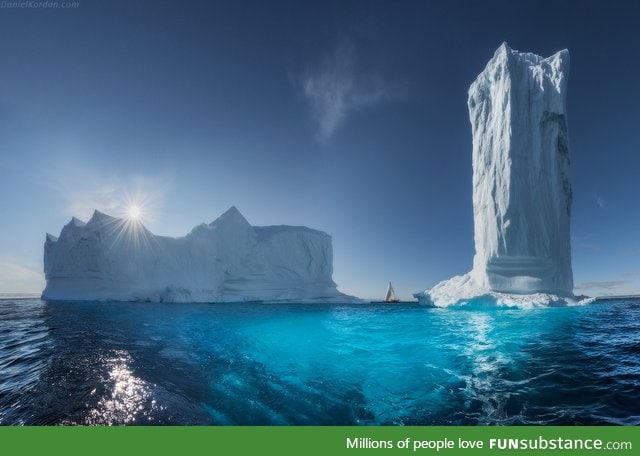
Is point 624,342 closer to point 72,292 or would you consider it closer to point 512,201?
point 512,201

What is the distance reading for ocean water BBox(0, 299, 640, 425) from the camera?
14.7 ft

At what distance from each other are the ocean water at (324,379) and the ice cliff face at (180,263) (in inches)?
1276

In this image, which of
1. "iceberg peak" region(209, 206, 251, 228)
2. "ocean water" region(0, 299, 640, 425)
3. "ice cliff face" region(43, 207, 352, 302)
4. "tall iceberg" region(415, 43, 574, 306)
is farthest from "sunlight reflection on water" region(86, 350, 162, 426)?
"iceberg peak" region(209, 206, 251, 228)

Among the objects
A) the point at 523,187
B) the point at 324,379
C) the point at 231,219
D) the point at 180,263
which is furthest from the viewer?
the point at 231,219

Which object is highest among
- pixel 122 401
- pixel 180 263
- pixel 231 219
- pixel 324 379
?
pixel 231 219

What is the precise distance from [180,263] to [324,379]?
134 ft

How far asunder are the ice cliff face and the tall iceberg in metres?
27.5

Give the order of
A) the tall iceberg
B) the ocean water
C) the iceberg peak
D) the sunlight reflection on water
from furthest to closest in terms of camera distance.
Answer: the iceberg peak → the tall iceberg → the ocean water → the sunlight reflection on water

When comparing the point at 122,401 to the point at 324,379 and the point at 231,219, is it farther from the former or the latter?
the point at 231,219

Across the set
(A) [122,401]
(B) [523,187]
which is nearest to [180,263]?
(A) [122,401]

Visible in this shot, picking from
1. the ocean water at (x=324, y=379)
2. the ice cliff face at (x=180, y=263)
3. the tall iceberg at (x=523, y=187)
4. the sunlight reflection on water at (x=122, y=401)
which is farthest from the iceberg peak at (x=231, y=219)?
the sunlight reflection on water at (x=122, y=401)

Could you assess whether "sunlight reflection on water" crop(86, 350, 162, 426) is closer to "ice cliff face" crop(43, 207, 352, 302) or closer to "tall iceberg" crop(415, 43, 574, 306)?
"tall iceberg" crop(415, 43, 574, 306)

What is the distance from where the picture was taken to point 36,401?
15.4 ft

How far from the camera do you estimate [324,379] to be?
658 cm
